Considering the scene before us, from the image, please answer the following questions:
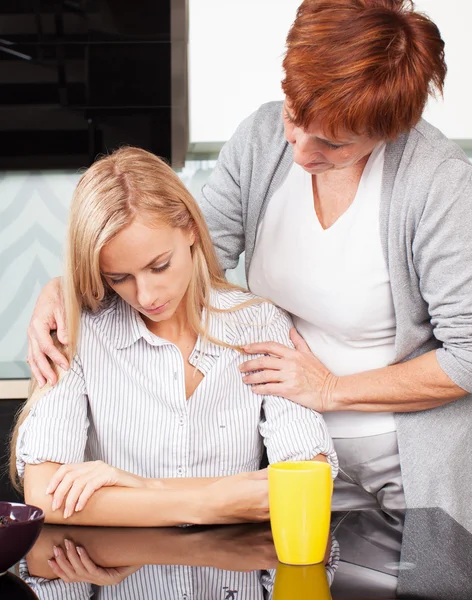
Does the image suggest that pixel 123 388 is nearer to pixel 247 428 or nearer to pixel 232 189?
pixel 247 428

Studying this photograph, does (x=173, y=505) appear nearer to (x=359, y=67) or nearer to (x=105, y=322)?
(x=105, y=322)

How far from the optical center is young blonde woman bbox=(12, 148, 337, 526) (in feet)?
4.44

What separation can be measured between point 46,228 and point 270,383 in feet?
4.48

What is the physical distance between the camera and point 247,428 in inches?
57.2

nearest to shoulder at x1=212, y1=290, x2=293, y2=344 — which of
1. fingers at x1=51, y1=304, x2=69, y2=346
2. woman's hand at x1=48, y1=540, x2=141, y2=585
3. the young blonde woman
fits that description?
the young blonde woman

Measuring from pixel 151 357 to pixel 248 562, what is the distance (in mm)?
572

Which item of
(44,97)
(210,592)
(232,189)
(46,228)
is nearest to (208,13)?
(44,97)

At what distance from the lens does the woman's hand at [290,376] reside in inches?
56.7

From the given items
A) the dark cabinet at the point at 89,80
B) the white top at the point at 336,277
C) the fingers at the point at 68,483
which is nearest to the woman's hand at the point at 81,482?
the fingers at the point at 68,483

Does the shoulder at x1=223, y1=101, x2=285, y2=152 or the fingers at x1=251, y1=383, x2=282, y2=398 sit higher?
the shoulder at x1=223, y1=101, x2=285, y2=152

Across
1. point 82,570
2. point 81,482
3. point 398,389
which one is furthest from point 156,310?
point 82,570

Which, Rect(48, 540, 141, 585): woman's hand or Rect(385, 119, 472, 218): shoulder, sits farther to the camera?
Rect(385, 119, 472, 218): shoulder

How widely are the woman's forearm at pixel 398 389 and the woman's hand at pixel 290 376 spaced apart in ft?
0.06

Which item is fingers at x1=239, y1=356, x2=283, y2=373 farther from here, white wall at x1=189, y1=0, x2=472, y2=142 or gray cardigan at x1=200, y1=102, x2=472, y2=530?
white wall at x1=189, y1=0, x2=472, y2=142
